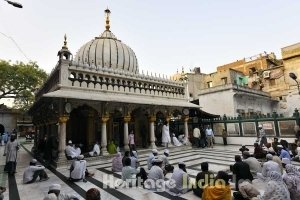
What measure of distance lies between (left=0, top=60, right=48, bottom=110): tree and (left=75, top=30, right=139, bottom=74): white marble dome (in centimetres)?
1359

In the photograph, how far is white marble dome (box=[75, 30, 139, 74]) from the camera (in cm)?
1555

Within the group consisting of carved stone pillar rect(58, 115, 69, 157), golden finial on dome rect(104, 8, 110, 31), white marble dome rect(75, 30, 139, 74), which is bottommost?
carved stone pillar rect(58, 115, 69, 157)

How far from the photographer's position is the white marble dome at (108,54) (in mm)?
15554

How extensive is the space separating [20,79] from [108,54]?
55.3 ft

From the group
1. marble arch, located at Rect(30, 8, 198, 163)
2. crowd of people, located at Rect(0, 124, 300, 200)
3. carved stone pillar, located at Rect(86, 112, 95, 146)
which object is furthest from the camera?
carved stone pillar, located at Rect(86, 112, 95, 146)

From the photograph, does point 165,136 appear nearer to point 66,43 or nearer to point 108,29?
point 66,43

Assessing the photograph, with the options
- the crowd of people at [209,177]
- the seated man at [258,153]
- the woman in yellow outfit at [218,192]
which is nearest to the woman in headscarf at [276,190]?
the crowd of people at [209,177]

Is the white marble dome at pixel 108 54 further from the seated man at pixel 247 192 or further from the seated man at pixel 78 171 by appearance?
the seated man at pixel 247 192

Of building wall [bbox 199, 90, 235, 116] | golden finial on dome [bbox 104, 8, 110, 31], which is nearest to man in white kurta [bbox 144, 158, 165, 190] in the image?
building wall [bbox 199, 90, 235, 116]

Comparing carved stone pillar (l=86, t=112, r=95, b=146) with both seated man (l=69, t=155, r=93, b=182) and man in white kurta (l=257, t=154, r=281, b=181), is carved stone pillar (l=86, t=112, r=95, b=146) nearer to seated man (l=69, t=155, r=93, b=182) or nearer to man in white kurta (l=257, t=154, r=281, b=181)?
seated man (l=69, t=155, r=93, b=182)

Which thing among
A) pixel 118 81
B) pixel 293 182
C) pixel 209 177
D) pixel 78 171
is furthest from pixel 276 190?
pixel 118 81

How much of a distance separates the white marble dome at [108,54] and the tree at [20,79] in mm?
13587

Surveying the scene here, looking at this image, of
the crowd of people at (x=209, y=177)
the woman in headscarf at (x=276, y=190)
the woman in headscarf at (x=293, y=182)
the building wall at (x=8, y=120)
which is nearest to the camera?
the woman in headscarf at (x=276, y=190)

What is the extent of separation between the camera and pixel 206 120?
18891 mm
